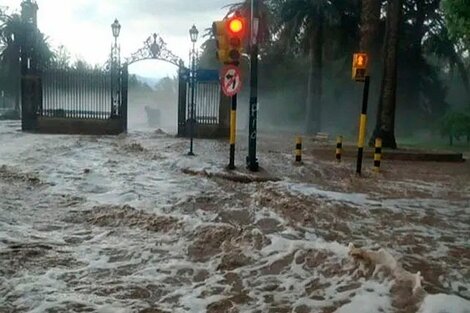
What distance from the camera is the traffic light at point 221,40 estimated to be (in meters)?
12.3

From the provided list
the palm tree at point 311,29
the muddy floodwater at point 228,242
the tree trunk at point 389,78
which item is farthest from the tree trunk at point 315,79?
the muddy floodwater at point 228,242

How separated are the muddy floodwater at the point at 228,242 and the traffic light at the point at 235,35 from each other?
276 cm

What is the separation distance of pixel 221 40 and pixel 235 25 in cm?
50

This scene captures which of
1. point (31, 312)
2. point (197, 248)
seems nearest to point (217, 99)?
point (197, 248)

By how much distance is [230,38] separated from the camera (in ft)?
40.2

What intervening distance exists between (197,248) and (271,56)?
3252 centimetres

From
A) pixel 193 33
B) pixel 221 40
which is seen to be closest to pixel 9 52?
pixel 193 33

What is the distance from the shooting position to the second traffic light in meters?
12.2

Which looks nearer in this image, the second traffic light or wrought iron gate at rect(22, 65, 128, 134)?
the second traffic light

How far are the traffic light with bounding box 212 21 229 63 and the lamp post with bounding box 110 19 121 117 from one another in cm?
1431

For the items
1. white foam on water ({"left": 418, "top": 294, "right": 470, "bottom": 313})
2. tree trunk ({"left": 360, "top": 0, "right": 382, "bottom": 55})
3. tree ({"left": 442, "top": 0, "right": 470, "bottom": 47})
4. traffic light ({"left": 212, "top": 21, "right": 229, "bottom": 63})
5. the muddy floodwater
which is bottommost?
the muddy floodwater

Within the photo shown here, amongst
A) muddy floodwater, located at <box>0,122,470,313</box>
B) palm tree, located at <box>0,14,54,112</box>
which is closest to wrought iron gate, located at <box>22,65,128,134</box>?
palm tree, located at <box>0,14,54,112</box>

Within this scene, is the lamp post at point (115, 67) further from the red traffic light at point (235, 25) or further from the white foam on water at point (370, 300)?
the white foam on water at point (370, 300)

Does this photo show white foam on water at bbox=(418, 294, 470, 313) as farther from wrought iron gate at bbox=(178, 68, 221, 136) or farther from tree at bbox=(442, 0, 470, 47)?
wrought iron gate at bbox=(178, 68, 221, 136)
